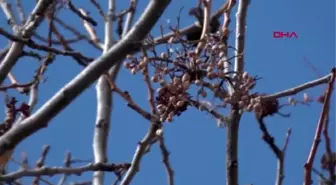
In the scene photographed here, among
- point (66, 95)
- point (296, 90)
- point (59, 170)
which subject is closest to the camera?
point (66, 95)

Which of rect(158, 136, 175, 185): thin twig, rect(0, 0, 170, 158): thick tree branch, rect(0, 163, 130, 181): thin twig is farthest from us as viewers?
rect(158, 136, 175, 185): thin twig

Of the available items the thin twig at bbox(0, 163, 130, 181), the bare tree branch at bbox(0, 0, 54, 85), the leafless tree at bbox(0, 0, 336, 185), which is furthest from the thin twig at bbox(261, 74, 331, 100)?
the bare tree branch at bbox(0, 0, 54, 85)

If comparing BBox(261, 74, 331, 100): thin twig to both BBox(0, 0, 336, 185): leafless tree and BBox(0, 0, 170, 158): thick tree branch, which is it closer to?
BBox(0, 0, 336, 185): leafless tree

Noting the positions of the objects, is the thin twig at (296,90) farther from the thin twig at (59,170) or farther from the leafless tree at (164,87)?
the thin twig at (59,170)

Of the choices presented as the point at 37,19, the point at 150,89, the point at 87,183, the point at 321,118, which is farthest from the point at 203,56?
the point at 87,183

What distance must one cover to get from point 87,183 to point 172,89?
171 cm

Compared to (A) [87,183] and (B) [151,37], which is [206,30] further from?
(A) [87,183]

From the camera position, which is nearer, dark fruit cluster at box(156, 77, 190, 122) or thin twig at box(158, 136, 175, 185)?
dark fruit cluster at box(156, 77, 190, 122)

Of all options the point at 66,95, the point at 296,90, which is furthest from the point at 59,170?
the point at 296,90

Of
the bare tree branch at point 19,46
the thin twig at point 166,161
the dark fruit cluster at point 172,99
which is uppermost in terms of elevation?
the bare tree branch at point 19,46

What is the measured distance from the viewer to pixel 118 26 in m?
2.81

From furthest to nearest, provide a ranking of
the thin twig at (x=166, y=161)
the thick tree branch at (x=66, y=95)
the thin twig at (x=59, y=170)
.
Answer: the thin twig at (x=166, y=161), the thin twig at (x=59, y=170), the thick tree branch at (x=66, y=95)

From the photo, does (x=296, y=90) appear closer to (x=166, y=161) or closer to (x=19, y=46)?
(x=166, y=161)

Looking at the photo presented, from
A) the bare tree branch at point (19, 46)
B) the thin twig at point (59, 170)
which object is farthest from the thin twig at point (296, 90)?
the bare tree branch at point (19, 46)
